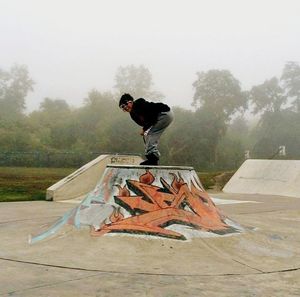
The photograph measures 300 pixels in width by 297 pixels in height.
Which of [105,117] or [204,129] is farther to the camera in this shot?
[105,117]

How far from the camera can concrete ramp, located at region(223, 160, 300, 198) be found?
21422 millimetres

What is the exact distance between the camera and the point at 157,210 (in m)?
6.96

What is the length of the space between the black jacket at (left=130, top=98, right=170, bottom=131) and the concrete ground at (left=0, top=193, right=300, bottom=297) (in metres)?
2.37

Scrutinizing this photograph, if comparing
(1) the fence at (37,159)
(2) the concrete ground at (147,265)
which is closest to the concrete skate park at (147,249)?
(2) the concrete ground at (147,265)

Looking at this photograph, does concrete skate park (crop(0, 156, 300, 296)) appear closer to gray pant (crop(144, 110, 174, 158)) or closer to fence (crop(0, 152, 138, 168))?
gray pant (crop(144, 110, 174, 158))

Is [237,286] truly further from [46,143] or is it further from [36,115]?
[36,115]

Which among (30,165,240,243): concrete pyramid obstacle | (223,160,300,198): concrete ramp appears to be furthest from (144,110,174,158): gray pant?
(223,160,300,198): concrete ramp

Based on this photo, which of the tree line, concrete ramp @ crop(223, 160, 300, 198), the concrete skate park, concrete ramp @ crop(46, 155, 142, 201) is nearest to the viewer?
the concrete skate park

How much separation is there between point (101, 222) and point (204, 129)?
1528 inches

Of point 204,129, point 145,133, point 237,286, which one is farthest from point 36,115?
point 237,286

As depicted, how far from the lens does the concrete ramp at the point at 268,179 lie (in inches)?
843

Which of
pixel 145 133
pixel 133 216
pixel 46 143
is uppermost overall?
pixel 145 133

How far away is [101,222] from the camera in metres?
6.93

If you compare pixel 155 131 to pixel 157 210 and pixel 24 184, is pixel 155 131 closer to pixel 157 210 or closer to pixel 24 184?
pixel 157 210
